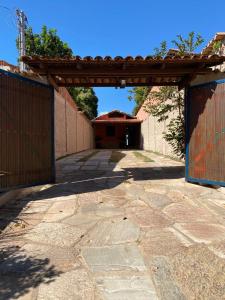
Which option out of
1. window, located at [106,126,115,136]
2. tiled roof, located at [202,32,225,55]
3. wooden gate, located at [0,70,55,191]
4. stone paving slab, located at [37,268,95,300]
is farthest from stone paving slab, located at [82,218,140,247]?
window, located at [106,126,115,136]

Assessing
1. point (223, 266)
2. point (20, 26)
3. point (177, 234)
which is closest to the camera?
point (223, 266)

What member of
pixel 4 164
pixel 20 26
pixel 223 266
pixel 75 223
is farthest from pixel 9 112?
pixel 20 26

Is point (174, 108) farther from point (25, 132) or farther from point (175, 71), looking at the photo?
point (25, 132)

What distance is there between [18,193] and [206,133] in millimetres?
3995

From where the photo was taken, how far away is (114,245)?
3324mm

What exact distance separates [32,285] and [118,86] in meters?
6.66

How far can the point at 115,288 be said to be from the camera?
2428mm

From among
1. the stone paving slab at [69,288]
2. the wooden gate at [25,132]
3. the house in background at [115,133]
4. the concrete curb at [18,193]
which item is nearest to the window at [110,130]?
the house in background at [115,133]

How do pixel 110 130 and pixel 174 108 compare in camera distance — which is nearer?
pixel 174 108

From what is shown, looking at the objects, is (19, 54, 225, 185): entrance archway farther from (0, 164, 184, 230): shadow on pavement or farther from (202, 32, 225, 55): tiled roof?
(202, 32, 225, 55): tiled roof

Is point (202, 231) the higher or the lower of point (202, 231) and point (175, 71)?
the lower

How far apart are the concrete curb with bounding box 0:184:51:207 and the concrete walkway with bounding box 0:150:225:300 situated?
191 mm

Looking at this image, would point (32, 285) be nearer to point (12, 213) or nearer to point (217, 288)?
point (217, 288)

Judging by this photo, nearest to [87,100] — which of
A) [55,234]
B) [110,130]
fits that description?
[110,130]
